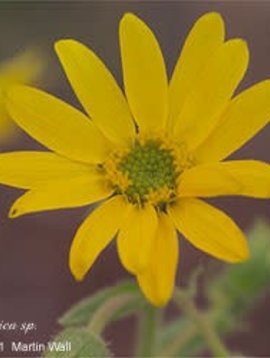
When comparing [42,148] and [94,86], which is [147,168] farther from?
[42,148]

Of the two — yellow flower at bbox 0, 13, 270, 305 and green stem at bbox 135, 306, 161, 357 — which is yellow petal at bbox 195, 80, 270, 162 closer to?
yellow flower at bbox 0, 13, 270, 305

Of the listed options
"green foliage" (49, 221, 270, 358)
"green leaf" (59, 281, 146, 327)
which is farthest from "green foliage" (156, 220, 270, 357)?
"green leaf" (59, 281, 146, 327)

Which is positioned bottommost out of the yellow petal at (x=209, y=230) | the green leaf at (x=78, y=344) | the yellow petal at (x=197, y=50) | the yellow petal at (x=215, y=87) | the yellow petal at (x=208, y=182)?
the green leaf at (x=78, y=344)

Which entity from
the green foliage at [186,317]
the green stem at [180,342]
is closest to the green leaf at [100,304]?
the green foliage at [186,317]

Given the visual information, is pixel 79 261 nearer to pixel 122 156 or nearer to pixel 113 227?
pixel 113 227

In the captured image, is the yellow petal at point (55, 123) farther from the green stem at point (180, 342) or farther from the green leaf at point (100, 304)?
the green stem at point (180, 342)

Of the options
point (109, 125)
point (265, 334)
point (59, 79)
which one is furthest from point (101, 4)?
point (265, 334)

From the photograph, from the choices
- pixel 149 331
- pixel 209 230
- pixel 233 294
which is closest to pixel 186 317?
pixel 233 294

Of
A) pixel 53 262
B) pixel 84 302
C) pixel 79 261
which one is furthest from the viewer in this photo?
pixel 53 262
